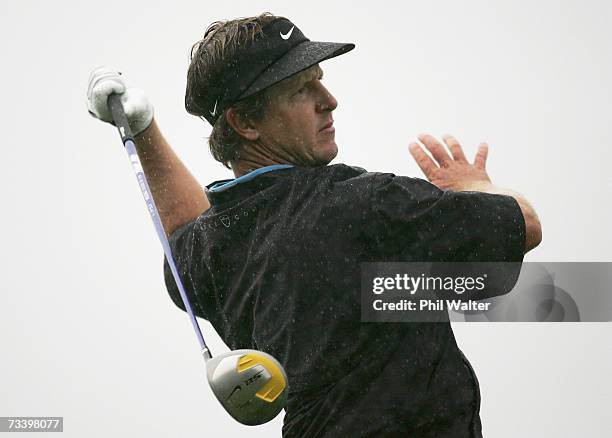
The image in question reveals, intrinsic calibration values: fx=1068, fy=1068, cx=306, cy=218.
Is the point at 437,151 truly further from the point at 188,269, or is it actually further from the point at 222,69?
the point at 188,269

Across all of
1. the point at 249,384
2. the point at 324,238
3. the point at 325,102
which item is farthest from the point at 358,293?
the point at 325,102

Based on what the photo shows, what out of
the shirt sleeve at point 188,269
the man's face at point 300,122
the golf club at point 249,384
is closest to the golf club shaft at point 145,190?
the shirt sleeve at point 188,269

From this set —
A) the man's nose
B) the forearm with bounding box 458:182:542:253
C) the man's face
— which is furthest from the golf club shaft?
the forearm with bounding box 458:182:542:253

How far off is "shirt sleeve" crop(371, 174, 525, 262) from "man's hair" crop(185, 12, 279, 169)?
2.71 feet

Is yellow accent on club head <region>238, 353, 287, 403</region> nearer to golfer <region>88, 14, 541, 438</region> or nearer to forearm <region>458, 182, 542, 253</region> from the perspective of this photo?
golfer <region>88, 14, 541, 438</region>

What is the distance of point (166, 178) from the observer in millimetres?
5402

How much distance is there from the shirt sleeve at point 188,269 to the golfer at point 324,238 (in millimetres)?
62

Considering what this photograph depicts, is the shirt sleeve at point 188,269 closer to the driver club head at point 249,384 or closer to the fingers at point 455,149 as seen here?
the driver club head at point 249,384

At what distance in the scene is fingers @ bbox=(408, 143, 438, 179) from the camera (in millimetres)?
4387

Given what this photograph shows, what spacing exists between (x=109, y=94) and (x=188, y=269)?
0.97 metres

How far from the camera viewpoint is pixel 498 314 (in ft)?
16.1

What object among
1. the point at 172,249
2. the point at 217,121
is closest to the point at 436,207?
the point at 217,121

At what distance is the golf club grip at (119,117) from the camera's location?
5000 mm

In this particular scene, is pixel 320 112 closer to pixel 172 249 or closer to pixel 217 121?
pixel 217 121
